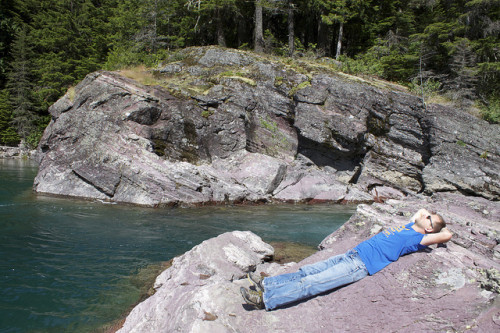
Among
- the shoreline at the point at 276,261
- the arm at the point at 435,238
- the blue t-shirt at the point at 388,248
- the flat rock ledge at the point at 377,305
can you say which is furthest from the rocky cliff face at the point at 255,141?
the arm at the point at 435,238

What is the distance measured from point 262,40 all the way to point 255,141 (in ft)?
40.3

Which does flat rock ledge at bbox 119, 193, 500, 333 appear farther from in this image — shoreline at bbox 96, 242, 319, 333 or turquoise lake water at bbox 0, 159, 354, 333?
turquoise lake water at bbox 0, 159, 354, 333

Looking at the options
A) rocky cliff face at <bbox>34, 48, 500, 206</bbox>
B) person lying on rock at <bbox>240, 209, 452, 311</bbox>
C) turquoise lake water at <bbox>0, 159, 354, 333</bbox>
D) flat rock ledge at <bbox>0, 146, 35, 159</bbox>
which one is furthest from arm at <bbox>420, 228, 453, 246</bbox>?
flat rock ledge at <bbox>0, 146, 35, 159</bbox>

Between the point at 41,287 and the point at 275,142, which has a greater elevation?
the point at 275,142

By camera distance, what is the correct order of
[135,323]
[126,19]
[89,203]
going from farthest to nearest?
[126,19] → [89,203] → [135,323]

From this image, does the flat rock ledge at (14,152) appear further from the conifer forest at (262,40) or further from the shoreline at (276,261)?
the shoreline at (276,261)

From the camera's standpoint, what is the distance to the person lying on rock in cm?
441

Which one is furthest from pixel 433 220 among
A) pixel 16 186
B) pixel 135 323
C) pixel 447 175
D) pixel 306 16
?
pixel 306 16

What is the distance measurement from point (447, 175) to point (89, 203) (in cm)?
1959

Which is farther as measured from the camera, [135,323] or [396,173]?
[396,173]

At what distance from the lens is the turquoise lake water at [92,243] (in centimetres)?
578

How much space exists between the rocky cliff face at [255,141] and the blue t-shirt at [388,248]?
430 inches

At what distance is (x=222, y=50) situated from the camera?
938 inches

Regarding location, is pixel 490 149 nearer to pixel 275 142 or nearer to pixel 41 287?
pixel 275 142
